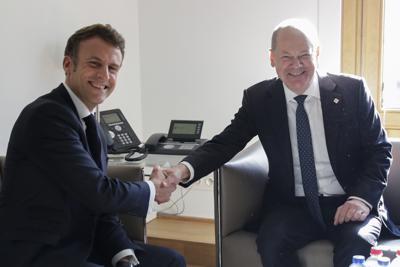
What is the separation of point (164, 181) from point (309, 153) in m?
0.64

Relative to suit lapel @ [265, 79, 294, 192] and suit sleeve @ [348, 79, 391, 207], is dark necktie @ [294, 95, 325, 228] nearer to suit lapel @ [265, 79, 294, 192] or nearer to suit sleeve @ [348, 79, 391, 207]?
suit lapel @ [265, 79, 294, 192]

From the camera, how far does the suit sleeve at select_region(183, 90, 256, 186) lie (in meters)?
2.23

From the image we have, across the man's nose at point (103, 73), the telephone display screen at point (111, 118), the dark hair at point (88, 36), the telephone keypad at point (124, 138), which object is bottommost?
the telephone keypad at point (124, 138)

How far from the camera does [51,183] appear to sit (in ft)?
5.23

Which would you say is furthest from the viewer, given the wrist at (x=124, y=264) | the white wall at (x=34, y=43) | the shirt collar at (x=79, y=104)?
the white wall at (x=34, y=43)

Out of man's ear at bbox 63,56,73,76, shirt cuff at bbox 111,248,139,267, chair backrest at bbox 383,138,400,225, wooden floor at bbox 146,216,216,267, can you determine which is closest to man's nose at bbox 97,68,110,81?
man's ear at bbox 63,56,73,76

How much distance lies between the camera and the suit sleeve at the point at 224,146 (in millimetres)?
2230

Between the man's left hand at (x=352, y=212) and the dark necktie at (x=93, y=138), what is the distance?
0.98 m

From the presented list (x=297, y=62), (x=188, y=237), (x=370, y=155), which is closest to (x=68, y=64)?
(x=297, y=62)

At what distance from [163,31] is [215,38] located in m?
0.39

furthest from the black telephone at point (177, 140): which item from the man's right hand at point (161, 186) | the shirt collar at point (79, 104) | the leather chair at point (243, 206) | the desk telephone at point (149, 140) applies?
the shirt collar at point (79, 104)

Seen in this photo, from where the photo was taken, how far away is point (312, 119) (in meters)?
2.22

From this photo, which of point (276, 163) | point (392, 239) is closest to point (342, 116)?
point (276, 163)

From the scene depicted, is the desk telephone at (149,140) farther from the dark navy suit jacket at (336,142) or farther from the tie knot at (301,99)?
the tie knot at (301,99)
